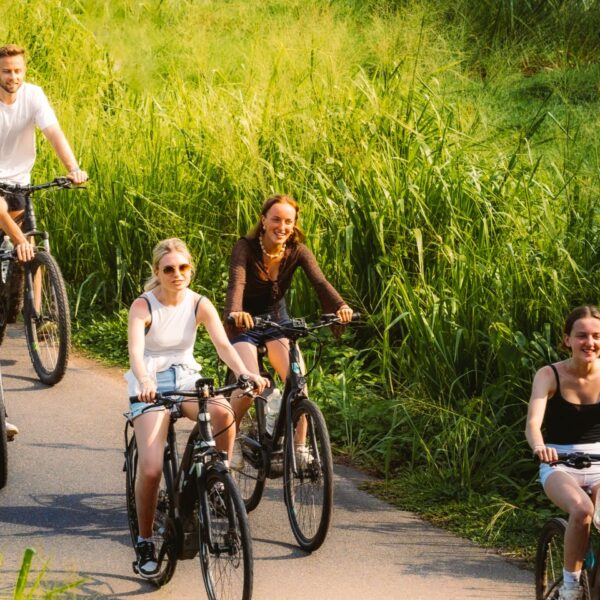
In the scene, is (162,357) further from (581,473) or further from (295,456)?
(581,473)

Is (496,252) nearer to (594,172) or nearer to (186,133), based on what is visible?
(594,172)

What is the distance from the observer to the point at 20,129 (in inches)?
354

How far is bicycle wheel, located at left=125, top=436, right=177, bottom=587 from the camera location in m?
5.80

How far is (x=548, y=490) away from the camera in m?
5.36

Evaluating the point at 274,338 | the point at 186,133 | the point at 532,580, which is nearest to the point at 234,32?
the point at 186,133

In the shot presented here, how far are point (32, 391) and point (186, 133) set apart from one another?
2.79 m

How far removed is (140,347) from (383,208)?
11.2 ft

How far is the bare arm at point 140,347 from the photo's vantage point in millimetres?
5448

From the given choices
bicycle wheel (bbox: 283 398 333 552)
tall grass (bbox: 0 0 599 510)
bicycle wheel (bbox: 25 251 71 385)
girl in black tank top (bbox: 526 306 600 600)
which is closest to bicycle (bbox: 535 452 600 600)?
girl in black tank top (bbox: 526 306 600 600)

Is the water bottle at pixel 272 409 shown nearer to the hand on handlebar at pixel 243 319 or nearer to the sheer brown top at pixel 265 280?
the sheer brown top at pixel 265 280

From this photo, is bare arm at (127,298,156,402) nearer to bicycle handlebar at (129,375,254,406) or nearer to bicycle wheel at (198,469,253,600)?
bicycle handlebar at (129,375,254,406)

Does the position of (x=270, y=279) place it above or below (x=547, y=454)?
above

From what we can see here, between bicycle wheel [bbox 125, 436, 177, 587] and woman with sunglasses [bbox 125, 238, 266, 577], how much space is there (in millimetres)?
70

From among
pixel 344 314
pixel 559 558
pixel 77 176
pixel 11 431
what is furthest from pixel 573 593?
pixel 77 176
